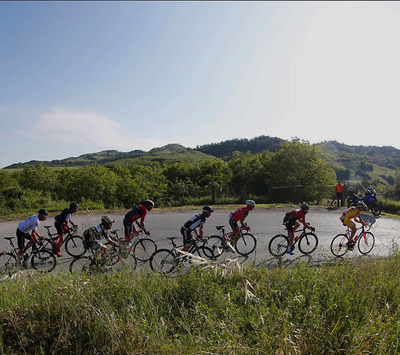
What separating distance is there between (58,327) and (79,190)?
19199 mm

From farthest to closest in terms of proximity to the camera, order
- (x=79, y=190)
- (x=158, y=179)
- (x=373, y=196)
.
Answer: (x=158, y=179) → (x=79, y=190) → (x=373, y=196)

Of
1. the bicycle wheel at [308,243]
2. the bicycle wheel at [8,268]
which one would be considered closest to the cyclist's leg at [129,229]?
the bicycle wheel at [8,268]

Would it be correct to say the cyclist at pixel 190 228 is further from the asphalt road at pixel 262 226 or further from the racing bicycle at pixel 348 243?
the racing bicycle at pixel 348 243

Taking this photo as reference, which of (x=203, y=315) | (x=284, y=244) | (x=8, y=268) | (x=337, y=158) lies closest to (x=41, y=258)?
(x=8, y=268)

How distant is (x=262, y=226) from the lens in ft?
40.1

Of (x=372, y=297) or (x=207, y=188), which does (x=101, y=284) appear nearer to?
(x=372, y=297)

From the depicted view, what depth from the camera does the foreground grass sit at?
2.58 metres

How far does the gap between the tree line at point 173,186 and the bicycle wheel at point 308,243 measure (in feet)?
36.9

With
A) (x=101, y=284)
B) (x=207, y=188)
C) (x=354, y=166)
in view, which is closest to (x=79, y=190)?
(x=207, y=188)

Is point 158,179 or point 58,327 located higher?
point 158,179

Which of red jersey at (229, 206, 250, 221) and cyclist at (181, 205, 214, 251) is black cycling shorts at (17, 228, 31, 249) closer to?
cyclist at (181, 205, 214, 251)

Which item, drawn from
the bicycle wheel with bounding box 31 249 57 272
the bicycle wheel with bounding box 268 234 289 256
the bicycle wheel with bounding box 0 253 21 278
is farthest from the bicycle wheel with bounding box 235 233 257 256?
the bicycle wheel with bounding box 0 253 21 278

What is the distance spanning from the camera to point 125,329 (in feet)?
8.85

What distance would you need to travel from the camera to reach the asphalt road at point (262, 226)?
8.63m
